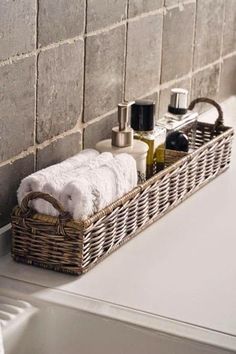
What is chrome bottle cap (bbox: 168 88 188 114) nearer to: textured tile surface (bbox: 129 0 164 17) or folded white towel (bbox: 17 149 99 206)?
textured tile surface (bbox: 129 0 164 17)

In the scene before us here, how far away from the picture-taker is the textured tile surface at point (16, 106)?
1137mm

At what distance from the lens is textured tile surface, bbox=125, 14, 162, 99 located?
1.47 meters

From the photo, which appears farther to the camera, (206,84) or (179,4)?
(206,84)

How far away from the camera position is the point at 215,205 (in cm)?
141

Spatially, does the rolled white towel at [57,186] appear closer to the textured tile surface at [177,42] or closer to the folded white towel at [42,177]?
the folded white towel at [42,177]

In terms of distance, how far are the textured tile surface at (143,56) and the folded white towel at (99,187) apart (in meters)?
0.28

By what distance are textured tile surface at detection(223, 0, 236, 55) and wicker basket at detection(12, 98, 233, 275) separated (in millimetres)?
602

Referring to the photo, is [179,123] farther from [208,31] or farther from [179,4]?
[208,31]

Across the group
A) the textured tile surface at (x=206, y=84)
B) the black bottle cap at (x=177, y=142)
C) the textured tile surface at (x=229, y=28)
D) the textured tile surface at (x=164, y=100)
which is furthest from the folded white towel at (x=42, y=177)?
the textured tile surface at (x=229, y=28)

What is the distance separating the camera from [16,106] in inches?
45.8

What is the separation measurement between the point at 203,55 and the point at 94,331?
90 cm

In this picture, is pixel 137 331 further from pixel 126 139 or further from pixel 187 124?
pixel 187 124

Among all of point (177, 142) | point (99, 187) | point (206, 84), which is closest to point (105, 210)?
point (99, 187)

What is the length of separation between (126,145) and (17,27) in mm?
262
